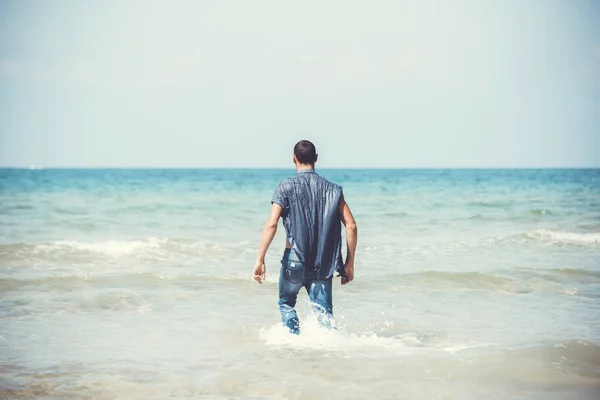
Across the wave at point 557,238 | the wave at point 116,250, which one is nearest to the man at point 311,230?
the wave at point 116,250

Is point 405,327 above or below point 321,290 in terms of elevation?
below

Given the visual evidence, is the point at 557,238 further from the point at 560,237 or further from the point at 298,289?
the point at 298,289

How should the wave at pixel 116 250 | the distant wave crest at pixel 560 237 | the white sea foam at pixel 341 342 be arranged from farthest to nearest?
1. the distant wave crest at pixel 560 237
2. the wave at pixel 116 250
3. the white sea foam at pixel 341 342

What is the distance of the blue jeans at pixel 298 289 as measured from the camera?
21.0 feet

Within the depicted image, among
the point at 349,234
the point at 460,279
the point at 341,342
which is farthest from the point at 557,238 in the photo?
the point at 349,234

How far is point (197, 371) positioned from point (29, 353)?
1712 mm

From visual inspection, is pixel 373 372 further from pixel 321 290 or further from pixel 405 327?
pixel 405 327

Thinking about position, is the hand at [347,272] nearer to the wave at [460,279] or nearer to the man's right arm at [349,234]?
the man's right arm at [349,234]

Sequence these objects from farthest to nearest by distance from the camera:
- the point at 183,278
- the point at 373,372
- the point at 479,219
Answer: the point at 479,219 < the point at 183,278 < the point at 373,372

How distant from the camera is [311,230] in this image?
6.43m

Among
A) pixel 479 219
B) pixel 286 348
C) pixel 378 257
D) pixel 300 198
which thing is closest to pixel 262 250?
pixel 300 198

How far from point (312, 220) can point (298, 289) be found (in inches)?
25.0

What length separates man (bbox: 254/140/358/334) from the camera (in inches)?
252

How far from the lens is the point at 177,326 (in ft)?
26.4
